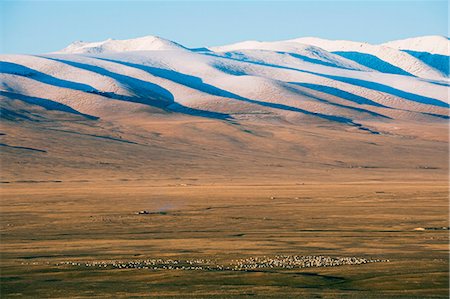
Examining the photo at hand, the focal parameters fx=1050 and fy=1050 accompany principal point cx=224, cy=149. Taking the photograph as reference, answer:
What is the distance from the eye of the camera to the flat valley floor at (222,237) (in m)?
38.6

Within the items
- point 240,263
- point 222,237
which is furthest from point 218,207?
point 240,263

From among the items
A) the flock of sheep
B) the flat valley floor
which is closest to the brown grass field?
the flat valley floor

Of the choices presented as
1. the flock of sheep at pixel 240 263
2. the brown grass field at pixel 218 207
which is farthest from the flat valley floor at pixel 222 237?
the flock of sheep at pixel 240 263

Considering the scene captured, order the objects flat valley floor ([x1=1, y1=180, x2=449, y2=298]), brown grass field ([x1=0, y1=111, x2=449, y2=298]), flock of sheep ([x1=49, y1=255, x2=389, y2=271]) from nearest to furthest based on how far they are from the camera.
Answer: flat valley floor ([x1=1, y1=180, x2=449, y2=298]) → brown grass field ([x1=0, y1=111, x2=449, y2=298]) → flock of sheep ([x1=49, y1=255, x2=389, y2=271])

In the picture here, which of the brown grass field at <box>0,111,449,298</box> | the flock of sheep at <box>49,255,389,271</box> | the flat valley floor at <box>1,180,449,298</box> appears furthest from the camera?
the flock of sheep at <box>49,255,389,271</box>

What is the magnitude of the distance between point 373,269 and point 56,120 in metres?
155

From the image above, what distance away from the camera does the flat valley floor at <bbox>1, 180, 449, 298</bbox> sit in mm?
38562

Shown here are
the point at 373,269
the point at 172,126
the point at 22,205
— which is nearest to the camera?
the point at 373,269

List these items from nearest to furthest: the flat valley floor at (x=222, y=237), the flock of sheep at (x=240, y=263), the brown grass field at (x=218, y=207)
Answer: the flat valley floor at (x=222, y=237), the brown grass field at (x=218, y=207), the flock of sheep at (x=240, y=263)

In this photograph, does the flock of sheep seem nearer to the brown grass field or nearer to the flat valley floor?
the flat valley floor

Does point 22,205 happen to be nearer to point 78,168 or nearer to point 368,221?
point 368,221

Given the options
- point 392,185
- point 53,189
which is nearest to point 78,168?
point 53,189

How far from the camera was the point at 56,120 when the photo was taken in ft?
632

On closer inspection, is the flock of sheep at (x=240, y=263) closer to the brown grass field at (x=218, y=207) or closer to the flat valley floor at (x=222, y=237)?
the flat valley floor at (x=222, y=237)
